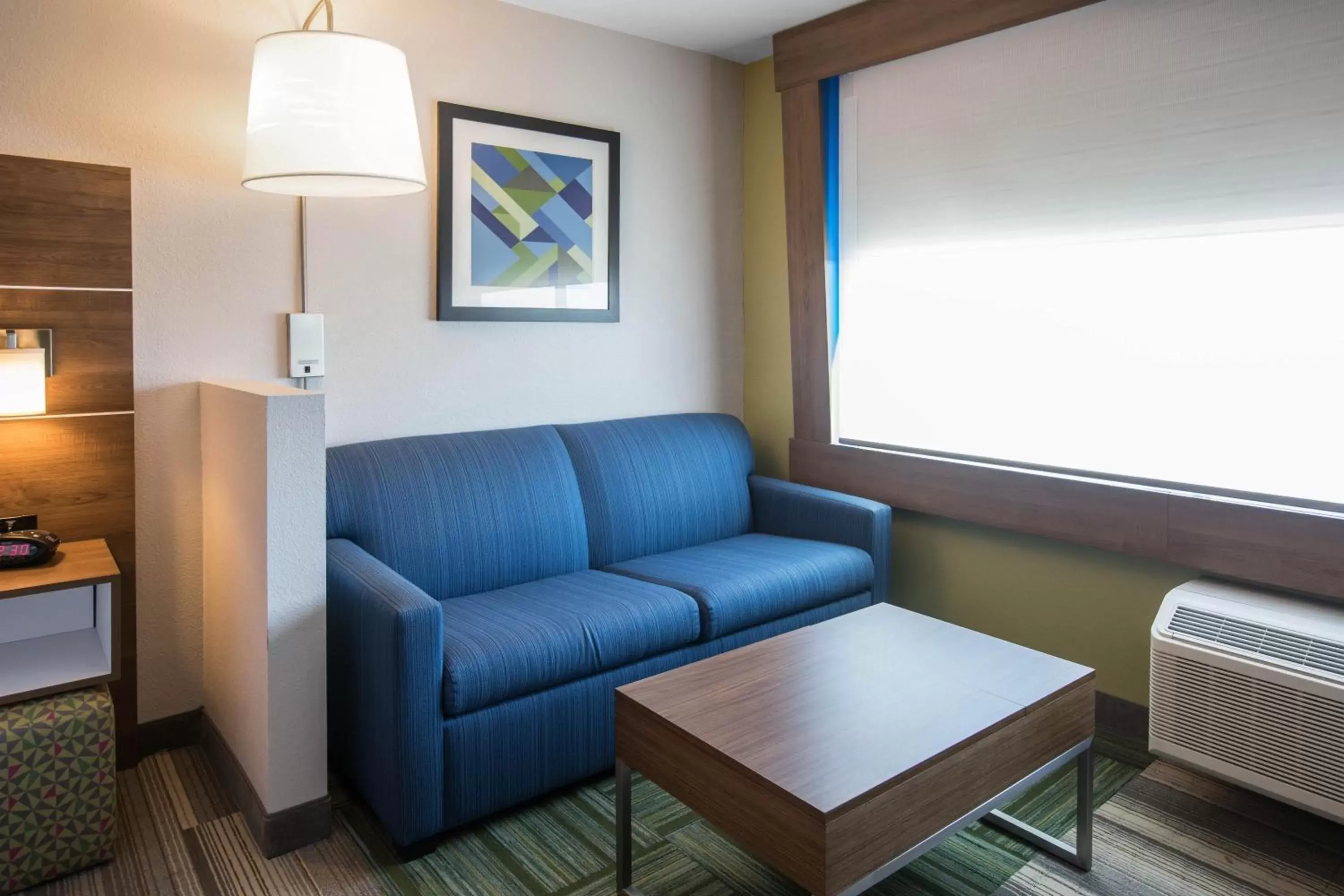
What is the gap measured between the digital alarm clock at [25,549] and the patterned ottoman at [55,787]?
12.4 inches

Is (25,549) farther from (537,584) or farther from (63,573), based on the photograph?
(537,584)

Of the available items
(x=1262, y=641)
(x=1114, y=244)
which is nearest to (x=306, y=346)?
(x=1114, y=244)

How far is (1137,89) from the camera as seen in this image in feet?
8.41

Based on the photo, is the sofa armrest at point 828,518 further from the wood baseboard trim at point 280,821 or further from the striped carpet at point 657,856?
the wood baseboard trim at point 280,821

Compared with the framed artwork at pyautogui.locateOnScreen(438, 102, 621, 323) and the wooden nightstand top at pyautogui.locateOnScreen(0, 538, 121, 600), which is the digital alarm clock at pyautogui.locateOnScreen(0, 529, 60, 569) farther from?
the framed artwork at pyautogui.locateOnScreen(438, 102, 621, 323)

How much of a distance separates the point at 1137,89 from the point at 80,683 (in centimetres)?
304

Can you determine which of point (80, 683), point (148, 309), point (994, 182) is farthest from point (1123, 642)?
point (148, 309)

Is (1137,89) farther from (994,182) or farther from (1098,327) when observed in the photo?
(1098,327)

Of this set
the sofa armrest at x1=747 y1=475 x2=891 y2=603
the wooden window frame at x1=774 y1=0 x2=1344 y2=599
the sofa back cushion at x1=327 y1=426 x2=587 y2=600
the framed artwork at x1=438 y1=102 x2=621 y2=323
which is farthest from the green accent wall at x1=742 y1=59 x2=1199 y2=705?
the sofa back cushion at x1=327 y1=426 x2=587 y2=600

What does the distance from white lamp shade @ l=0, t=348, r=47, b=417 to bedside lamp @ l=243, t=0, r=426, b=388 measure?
25.0 inches

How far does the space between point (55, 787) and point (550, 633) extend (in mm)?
1083

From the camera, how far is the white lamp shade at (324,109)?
2143 millimetres

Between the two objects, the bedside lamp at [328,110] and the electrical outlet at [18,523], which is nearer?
the bedside lamp at [328,110]

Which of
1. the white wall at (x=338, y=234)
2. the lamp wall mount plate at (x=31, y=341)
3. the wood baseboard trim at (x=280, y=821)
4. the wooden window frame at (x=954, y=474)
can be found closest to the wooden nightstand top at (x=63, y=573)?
the white wall at (x=338, y=234)
